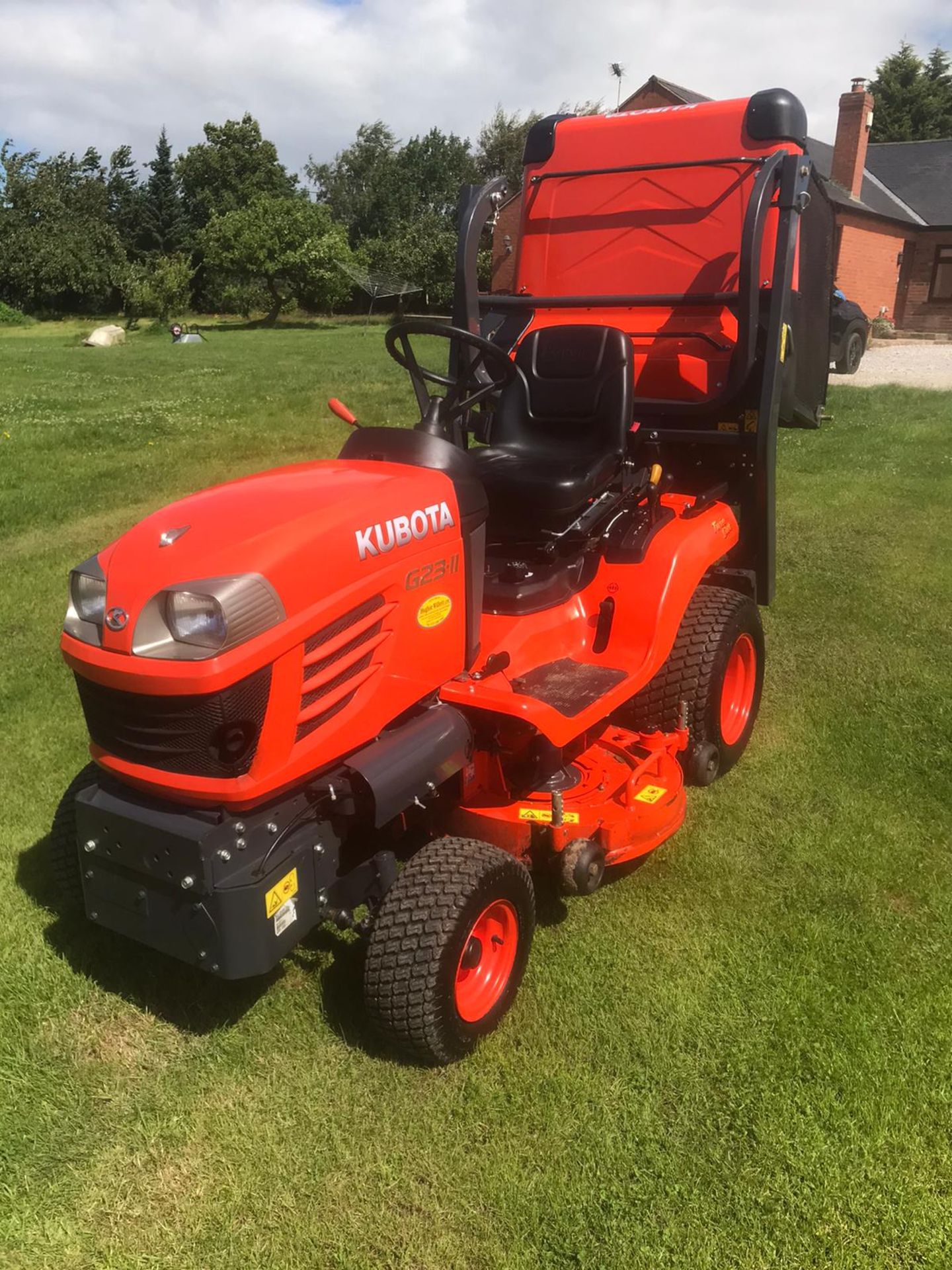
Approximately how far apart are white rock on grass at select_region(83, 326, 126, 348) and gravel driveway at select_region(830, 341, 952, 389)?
16.7 meters

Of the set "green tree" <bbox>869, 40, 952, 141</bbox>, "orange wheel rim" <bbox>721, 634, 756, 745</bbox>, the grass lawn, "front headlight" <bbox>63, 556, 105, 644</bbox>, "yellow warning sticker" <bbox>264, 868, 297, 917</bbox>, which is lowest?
the grass lawn

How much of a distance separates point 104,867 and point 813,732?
309 centimetres

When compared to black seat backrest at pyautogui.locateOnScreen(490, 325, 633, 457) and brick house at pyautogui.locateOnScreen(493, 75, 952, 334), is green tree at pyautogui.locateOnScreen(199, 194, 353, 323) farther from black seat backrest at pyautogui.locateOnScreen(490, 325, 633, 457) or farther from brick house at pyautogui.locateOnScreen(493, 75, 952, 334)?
black seat backrest at pyautogui.locateOnScreen(490, 325, 633, 457)

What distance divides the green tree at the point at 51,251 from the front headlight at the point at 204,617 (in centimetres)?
4222

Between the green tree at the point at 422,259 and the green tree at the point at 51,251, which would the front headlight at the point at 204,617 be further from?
the green tree at the point at 51,251

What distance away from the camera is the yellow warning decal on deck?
291 cm

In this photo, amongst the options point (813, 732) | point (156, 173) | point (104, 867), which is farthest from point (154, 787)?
point (156, 173)

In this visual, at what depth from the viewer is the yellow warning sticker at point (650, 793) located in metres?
3.20

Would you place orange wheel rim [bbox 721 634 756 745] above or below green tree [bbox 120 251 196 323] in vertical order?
below

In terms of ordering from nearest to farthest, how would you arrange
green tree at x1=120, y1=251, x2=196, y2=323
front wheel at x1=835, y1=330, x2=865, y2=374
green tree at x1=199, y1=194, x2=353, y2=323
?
front wheel at x1=835, y1=330, x2=865, y2=374 < green tree at x1=120, y1=251, x2=196, y2=323 < green tree at x1=199, y1=194, x2=353, y2=323

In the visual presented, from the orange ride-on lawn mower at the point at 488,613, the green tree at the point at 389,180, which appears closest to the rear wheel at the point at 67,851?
the orange ride-on lawn mower at the point at 488,613

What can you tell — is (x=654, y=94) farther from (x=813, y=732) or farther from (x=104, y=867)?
(x=104, y=867)

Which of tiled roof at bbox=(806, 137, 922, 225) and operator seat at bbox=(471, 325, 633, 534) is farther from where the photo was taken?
tiled roof at bbox=(806, 137, 922, 225)

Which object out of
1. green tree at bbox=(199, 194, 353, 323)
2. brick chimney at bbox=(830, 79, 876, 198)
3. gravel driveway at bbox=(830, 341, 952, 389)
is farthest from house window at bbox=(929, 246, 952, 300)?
green tree at bbox=(199, 194, 353, 323)
